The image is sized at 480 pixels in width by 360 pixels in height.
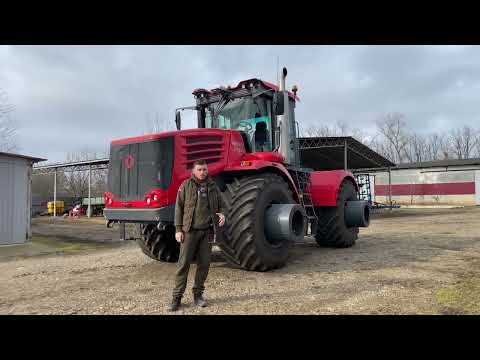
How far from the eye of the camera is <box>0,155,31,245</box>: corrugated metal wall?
1114 cm

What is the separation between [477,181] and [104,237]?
3124 centimetres

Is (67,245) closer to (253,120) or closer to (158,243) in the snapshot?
(158,243)

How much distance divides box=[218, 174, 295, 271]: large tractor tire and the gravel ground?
0.27 meters

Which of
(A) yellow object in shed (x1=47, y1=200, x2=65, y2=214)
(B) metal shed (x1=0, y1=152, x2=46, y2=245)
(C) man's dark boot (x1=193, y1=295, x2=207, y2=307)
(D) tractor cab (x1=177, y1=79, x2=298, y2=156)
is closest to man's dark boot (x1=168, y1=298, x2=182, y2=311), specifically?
(C) man's dark boot (x1=193, y1=295, x2=207, y2=307)

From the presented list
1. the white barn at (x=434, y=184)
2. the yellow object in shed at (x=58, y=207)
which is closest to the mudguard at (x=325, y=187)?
the white barn at (x=434, y=184)

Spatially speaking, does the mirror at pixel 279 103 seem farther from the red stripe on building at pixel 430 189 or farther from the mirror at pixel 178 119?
the red stripe on building at pixel 430 189

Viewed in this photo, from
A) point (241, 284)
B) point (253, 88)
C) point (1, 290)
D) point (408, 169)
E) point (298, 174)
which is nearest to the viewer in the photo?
point (241, 284)

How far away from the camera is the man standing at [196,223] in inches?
175

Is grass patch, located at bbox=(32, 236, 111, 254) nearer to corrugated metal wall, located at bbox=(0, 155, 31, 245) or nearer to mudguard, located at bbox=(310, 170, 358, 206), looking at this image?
corrugated metal wall, located at bbox=(0, 155, 31, 245)

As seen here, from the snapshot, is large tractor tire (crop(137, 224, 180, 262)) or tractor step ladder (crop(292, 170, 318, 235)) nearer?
large tractor tire (crop(137, 224, 180, 262))

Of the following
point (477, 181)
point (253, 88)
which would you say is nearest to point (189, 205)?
point (253, 88)

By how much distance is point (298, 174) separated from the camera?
313 inches

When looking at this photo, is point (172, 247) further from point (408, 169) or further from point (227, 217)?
point (408, 169)

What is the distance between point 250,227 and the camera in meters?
5.51
